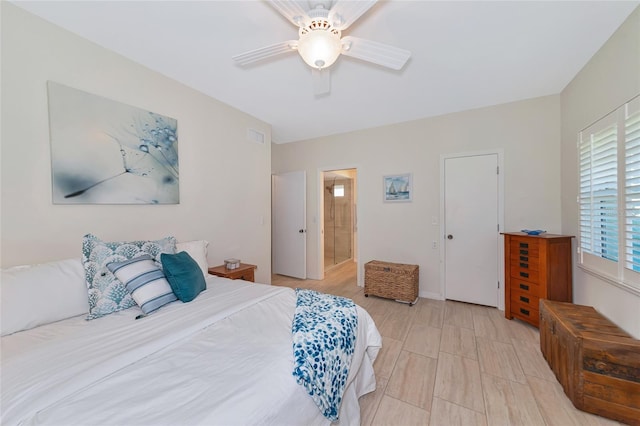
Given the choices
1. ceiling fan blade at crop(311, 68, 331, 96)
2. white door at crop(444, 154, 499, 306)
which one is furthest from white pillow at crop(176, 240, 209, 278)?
white door at crop(444, 154, 499, 306)

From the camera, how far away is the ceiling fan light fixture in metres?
1.46

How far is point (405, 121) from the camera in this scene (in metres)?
3.46

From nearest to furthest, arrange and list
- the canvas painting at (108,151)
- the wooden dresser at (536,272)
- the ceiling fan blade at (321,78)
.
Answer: the canvas painting at (108,151) → the ceiling fan blade at (321,78) → the wooden dresser at (536,272)

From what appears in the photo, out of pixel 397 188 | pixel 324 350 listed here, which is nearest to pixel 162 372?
pixel 324 350

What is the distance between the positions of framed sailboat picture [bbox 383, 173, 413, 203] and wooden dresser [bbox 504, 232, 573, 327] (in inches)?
51.3

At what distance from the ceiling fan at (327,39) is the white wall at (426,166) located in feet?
6.43

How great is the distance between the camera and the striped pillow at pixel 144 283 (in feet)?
4.78

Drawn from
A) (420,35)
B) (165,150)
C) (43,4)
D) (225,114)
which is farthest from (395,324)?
(43,4)

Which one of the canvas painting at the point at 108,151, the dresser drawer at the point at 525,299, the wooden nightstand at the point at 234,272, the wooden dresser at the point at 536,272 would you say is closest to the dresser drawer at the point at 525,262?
the wooden dresser at the point at 536,272

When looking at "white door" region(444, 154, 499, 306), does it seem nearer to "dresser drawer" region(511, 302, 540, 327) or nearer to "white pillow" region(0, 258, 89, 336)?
"dresser drawer" region(511, 302, 540, 327)

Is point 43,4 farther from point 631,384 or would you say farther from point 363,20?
point 631,384

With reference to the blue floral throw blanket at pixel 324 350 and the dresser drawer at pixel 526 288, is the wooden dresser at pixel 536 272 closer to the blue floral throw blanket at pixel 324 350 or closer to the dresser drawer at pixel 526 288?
the dresser drawer at pixel 526 288

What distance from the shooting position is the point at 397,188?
3539 mm

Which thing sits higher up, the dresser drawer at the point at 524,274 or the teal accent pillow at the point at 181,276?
the teal accent pillow at the point at 181,276
